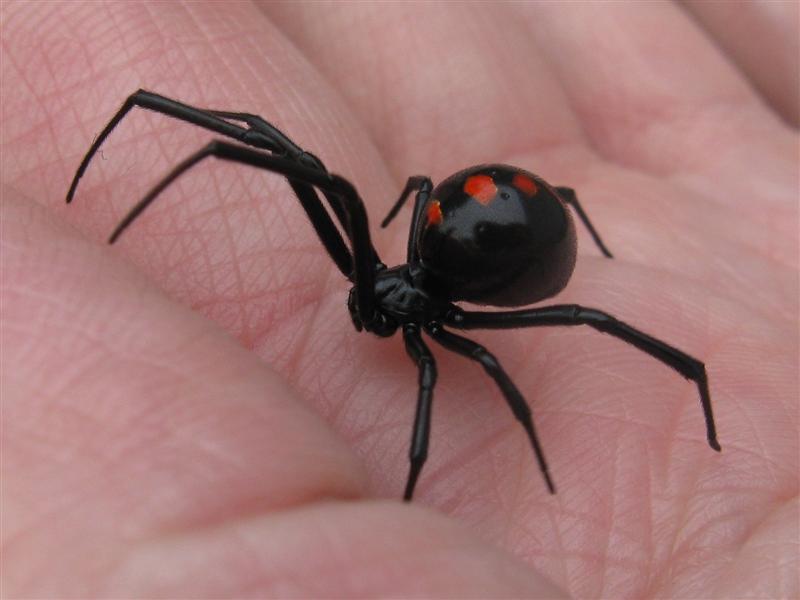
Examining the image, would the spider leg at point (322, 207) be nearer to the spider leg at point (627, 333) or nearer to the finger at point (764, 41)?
the spider leg at point (627, 333)

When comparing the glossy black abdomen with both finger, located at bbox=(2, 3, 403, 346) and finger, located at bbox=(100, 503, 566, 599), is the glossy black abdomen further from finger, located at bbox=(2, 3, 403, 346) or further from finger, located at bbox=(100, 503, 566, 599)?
finger, located at bbox=(100, 503, 566, 599)

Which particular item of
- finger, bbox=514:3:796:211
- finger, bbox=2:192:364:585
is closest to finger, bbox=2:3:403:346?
finger, bbox=2:192:364:585

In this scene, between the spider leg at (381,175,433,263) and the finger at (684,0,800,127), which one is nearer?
the spider leg at (381,175,433,263)

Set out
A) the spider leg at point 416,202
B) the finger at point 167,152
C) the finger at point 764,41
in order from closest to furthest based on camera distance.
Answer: the finger at point 167,152 < the spider leg at point 416,202 < the finger at point 764,41

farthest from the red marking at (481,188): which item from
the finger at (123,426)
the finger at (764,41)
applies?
the finger at (764,41)

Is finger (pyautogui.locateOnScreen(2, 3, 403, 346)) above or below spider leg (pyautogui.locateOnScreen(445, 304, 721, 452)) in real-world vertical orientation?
above

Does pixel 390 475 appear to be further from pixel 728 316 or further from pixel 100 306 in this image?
pixel 728 316

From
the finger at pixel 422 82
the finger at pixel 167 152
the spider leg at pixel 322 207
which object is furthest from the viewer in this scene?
the finger at pixel 422 82
